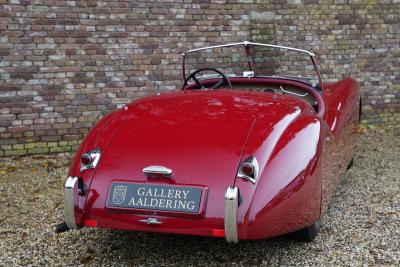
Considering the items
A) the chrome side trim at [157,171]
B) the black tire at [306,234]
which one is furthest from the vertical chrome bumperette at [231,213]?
the black tire at [306,234]

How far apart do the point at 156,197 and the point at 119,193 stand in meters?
0.25

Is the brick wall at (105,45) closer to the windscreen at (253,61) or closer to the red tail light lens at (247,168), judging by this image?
the windscreen at (253,61)

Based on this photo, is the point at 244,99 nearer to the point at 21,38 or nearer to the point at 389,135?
the point at 21,38

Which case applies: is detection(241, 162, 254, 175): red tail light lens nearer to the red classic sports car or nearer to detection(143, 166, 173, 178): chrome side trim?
the red classic sports car

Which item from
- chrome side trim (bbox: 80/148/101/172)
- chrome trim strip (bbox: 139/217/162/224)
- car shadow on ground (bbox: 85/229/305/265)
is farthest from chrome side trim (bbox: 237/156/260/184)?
chrome side trim (bbox: 80/148/101/172)

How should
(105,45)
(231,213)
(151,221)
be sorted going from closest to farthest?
1. (231,213)
2. (151,221)
3. (105,45)

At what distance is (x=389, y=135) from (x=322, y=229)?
4358 millimetres

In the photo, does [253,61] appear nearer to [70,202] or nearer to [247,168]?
[247,168]

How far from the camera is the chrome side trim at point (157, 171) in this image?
308cm

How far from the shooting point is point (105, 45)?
262 inches

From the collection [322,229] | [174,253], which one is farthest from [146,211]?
[322,229]

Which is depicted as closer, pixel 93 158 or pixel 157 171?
pixel 157 171

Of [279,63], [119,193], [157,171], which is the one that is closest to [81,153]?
[119,193]

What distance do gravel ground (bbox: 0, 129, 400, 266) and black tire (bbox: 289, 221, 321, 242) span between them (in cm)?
4
